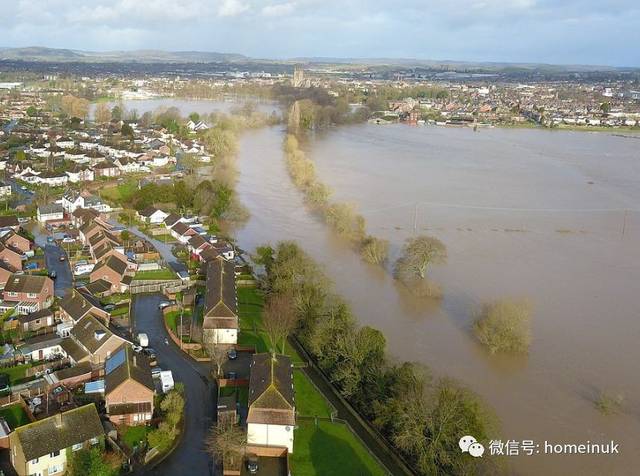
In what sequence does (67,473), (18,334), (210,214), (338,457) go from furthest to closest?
(210,214), (18,334), (338,457), (67,473)

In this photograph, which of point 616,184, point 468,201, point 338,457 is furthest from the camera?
point 616,184

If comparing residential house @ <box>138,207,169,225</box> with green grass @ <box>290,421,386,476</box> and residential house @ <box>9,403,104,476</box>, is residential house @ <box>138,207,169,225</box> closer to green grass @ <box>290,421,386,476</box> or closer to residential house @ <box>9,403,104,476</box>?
residential house @ <box>9,403,104,476</box>

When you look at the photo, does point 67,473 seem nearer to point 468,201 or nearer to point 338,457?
point 338,457

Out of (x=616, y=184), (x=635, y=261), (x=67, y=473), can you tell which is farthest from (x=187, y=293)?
(x=616, y=184)

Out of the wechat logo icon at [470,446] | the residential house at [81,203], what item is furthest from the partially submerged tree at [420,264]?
the residential house at [81,203]

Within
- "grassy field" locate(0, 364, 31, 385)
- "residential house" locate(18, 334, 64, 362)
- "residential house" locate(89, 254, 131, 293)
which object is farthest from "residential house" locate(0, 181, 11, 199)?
"grassy field" locate(0, 364, 31, 385)

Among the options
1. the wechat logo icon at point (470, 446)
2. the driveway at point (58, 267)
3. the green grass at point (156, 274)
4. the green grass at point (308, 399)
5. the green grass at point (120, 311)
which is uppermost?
the wechat logo icon at point (470, 446)

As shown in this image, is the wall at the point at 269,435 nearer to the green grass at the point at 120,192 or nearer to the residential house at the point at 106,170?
the green grass at the point at 120,192

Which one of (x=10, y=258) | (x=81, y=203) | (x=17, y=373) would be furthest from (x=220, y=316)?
(x=81, y=203)
